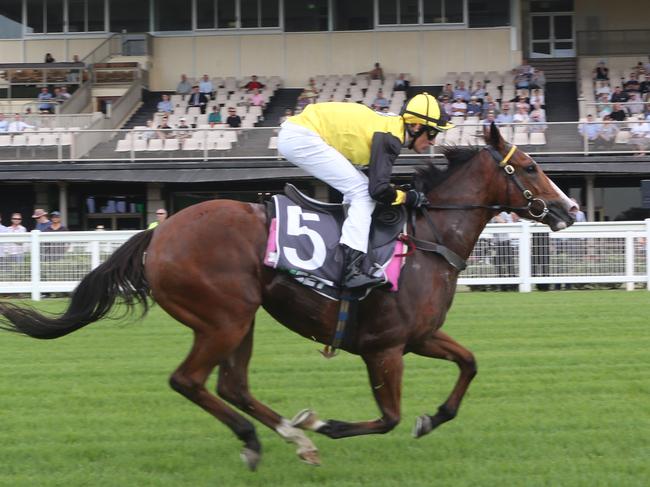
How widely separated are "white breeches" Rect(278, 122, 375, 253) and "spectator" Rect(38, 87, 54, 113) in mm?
20866

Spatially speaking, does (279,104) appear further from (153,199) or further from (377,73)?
(153,199)

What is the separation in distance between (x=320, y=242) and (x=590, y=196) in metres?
16.9

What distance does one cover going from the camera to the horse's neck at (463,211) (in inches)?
233

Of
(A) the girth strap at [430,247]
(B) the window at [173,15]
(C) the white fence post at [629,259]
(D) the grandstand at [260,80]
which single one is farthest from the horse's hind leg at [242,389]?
(B) the window at [173,15]

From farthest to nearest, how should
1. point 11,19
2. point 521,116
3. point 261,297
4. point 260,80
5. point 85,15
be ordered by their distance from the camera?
point 11,19
point 85,15
point 260,80
point 521,116
point 261,297

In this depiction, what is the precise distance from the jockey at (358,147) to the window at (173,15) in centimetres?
2344

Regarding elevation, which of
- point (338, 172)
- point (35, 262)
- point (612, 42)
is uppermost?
point (612, 42)

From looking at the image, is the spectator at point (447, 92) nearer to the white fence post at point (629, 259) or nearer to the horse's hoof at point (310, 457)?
the white fence post at point (629, 259)

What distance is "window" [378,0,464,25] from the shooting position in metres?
27.4

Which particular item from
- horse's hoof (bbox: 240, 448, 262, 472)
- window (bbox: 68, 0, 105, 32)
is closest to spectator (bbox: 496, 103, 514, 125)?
window (bbox: 68, 0, 105, 32)

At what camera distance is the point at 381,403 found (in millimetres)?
5406

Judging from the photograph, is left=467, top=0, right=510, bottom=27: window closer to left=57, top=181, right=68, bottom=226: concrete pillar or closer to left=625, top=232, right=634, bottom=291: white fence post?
left=57, top=181, right=68, bottom=226: concrete pillar

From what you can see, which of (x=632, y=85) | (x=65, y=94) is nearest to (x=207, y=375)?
(x=632, y=85)

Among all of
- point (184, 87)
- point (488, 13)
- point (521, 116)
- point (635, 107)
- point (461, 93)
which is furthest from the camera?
point (488, 13)
